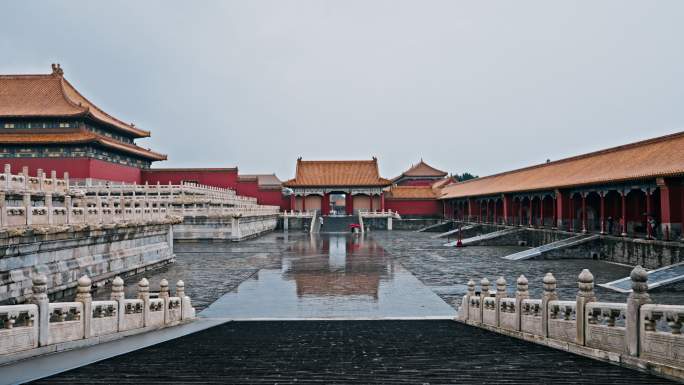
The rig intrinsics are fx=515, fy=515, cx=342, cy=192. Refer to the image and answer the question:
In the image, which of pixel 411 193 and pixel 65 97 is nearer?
pixel 65 97

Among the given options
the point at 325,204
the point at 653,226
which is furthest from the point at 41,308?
the point at 325,204

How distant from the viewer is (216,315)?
495 inches

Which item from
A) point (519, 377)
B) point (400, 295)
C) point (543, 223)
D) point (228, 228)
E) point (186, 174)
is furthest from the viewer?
point (186, 174)

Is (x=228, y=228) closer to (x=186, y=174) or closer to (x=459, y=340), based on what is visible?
(x=186, y=174)

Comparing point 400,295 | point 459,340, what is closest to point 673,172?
point 400,295

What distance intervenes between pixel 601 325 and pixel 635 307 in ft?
2.54

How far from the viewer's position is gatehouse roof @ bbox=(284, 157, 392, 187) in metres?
56.2

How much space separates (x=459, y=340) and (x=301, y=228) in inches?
1759

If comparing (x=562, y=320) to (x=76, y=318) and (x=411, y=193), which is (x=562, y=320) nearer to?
(x=76, y=318)

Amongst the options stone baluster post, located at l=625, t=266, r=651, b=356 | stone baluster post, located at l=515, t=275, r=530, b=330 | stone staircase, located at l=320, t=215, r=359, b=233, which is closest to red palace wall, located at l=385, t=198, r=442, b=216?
stone staircase, located at l=320, t=215, r=359, b=233

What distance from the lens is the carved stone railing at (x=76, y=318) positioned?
300 inches

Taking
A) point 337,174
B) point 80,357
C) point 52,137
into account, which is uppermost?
point 52,137

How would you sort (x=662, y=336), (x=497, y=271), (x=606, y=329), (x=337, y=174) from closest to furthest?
(x=662, y=336) < (x=606, y=329) < (x=497, y=271) < (x=337, y=174)

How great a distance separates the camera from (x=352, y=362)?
7.32 metres
